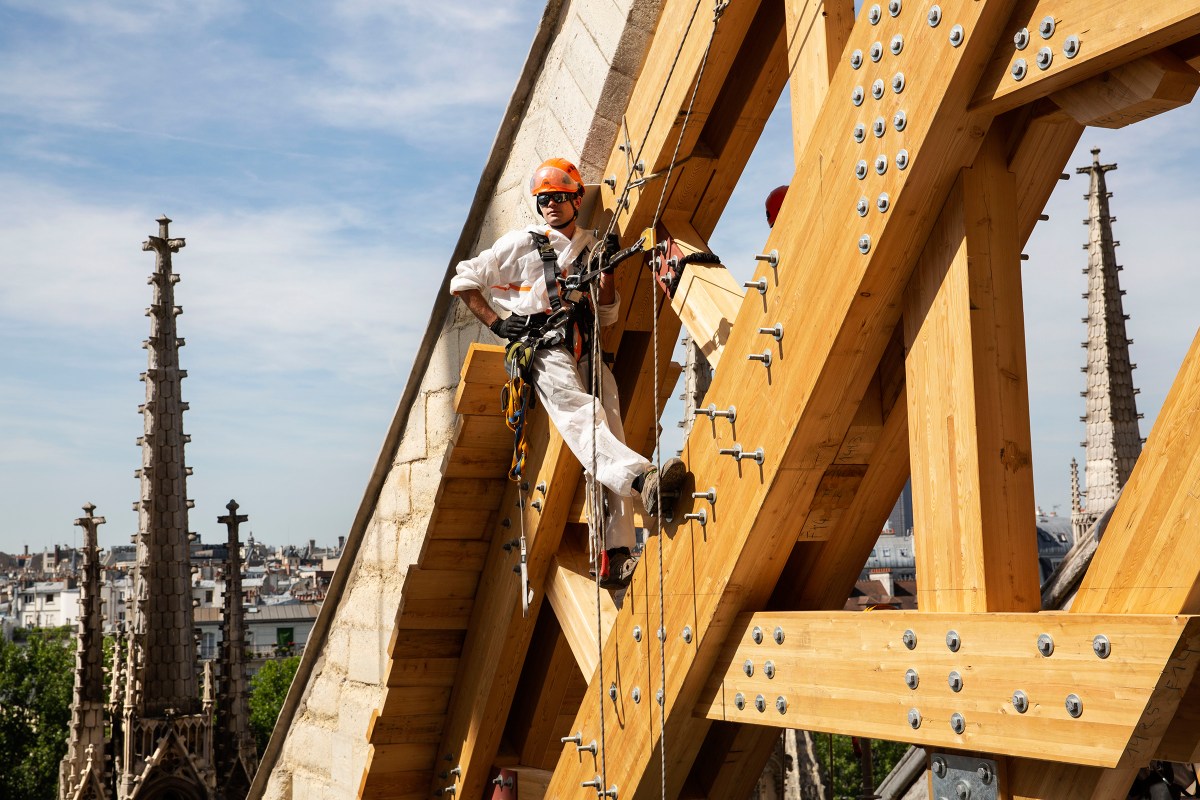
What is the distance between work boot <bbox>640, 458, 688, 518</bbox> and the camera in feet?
12.6

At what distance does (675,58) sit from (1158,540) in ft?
7.31

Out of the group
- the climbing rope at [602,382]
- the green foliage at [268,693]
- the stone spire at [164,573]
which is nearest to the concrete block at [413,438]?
the climbing rope at [602,382]

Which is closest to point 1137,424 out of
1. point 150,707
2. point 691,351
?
point 691,351

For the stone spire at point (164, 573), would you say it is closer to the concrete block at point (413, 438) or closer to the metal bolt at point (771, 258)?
the concrete block at point (413, 438)

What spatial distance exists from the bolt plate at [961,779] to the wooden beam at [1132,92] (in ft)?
4.52

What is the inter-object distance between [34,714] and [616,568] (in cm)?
4495

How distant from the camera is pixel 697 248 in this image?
14.2 feet

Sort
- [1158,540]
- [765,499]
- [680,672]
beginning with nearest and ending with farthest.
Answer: [1158,540] < [765,499] < [680,672]

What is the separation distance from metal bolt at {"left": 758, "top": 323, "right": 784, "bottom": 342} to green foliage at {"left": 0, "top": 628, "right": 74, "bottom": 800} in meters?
43.0

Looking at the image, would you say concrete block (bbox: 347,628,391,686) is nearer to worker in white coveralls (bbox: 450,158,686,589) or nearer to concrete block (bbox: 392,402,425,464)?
concrete block (bbox: 392,402,425,464)

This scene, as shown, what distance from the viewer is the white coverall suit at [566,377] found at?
4.19 metres

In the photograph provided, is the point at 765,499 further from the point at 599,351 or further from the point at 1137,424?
the point at 1137,424

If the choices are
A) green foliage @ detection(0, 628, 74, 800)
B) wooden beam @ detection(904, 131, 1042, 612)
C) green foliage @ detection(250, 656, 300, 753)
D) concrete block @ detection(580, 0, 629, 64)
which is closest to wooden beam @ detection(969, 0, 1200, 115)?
wooden beam @ detection(904, 131, 1042, 612)

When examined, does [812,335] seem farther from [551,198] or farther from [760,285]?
[551,198]
